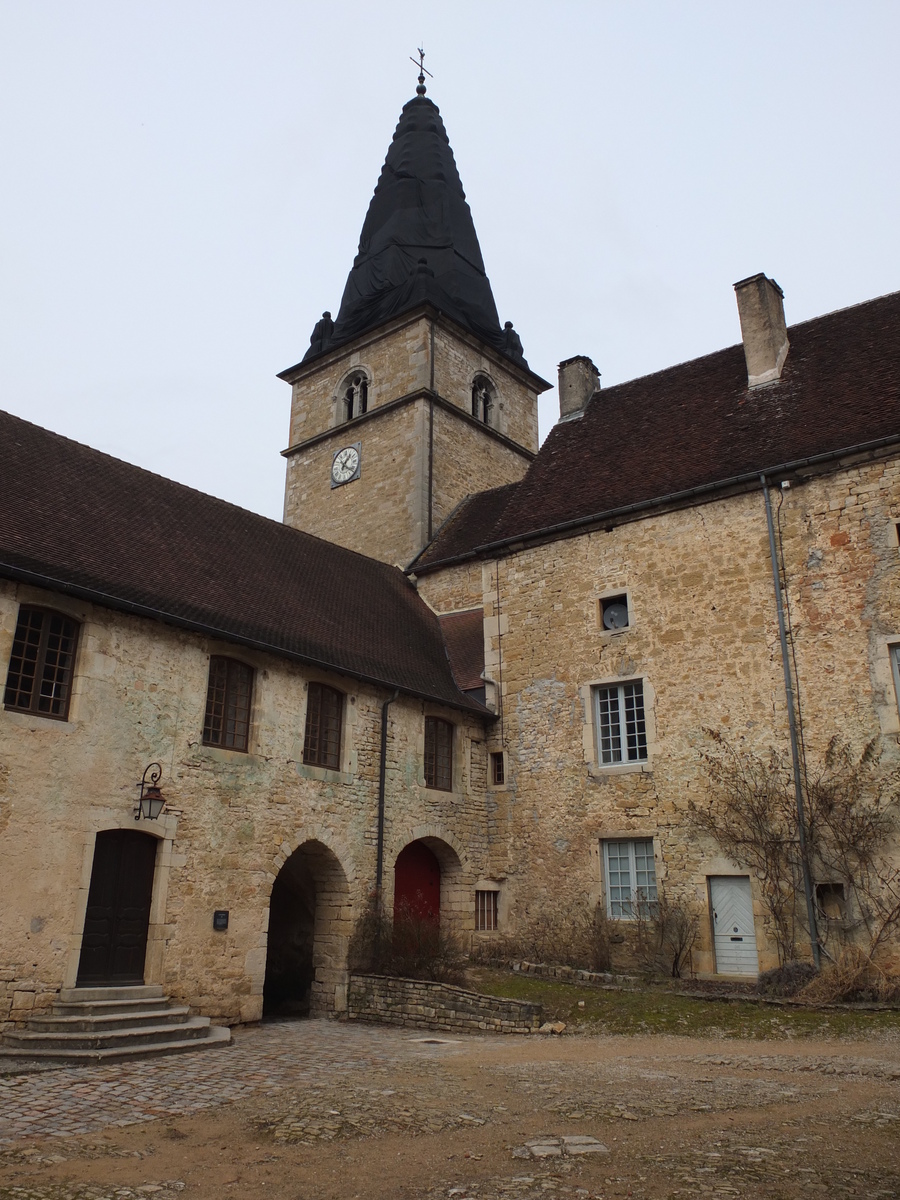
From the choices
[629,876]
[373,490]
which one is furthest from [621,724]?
[373,490]

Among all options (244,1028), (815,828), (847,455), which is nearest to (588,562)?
(847,455)

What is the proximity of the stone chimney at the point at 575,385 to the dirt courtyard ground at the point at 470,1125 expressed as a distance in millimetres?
12453

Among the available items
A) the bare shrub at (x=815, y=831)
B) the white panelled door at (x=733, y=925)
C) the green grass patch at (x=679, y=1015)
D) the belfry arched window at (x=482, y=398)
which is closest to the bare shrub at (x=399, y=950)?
the green grass patch at (x=679, y=1015)

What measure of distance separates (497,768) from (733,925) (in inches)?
180

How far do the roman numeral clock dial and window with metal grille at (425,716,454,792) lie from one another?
8.79 metres

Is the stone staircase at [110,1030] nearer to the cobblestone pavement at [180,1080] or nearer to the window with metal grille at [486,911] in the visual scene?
the cobblestone pavement at [180,1080]

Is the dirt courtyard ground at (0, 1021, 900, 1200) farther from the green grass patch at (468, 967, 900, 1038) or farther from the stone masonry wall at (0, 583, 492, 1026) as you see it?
the stone masonry wall at (0, 583, 492, 1026)

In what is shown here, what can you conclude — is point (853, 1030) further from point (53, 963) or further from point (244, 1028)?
point (53, 963)

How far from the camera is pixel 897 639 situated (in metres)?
11.5

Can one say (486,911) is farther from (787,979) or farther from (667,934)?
(787,979)

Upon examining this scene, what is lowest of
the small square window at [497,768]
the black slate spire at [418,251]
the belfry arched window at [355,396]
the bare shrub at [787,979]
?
the bare shrub at [787,979]

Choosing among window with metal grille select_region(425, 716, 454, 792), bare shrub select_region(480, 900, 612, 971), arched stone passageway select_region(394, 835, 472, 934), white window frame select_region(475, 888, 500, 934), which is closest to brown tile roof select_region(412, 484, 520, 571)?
window with metal grille select_region(425, 716, 454, 792)

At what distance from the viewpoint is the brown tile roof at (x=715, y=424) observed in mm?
Result: 13273

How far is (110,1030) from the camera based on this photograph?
8.90 m
